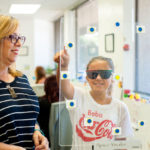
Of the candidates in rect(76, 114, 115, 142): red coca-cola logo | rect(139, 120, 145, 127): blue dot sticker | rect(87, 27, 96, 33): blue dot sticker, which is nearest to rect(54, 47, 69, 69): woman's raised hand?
rect(87, 27, 96, 33): blue dot sticker

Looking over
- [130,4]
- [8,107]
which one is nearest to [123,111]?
[8,107]

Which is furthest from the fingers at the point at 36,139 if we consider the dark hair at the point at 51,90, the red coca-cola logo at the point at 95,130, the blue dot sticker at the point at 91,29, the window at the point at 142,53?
the window at the point at 142,53

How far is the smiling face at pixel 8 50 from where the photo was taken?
1.08 meters

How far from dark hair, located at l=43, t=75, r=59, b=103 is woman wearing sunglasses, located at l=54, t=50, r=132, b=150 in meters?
0.66

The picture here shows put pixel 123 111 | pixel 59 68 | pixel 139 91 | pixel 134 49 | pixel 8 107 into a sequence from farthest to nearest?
pixel 134 49
pixel 139 91
pixel 123 111
pixel 59 68
pixel 8 107

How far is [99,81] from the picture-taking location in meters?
1.37

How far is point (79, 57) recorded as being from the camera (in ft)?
4.55

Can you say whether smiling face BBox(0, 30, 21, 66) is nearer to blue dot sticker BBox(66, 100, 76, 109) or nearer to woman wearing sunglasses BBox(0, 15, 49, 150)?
woman wearing sunglasses BBox(0, 15, 49, 150)

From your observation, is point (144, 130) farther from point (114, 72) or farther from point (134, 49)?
point (134, 49)

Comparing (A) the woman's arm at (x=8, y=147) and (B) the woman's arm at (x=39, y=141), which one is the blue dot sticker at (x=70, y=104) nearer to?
(B) the woman's arm at (x=39, y=141)

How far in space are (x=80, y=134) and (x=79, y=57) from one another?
0.43 m

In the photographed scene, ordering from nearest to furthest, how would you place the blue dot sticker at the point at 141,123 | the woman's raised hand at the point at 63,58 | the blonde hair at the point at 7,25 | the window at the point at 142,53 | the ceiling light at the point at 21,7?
the blonde hair at the point at 7,25 < the woman's raised hand at the point at 63,58 < the ceiling light at the point at 21,7 < the blue dot sticker at the point at 141,123 < the window at the point at 142,53

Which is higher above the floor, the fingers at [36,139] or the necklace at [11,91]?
the necklace at [11,91]

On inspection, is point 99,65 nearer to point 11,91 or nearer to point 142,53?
point 11,91
